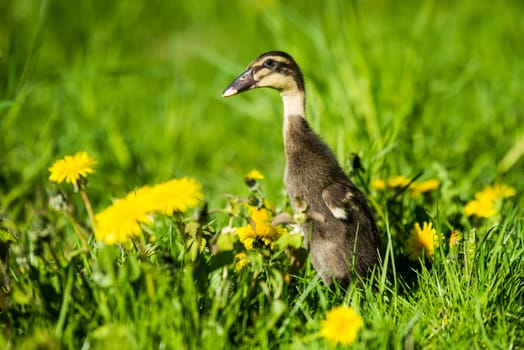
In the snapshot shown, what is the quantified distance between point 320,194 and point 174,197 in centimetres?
67

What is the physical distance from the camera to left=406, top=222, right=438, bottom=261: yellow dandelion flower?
290 cm

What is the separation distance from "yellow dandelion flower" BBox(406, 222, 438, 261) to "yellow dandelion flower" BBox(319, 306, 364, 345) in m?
0.77

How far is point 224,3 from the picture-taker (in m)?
9.26

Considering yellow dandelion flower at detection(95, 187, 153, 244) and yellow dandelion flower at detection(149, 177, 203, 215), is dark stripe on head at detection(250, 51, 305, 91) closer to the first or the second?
yellow dandelion flower at detection(149, 177, 203, 215)

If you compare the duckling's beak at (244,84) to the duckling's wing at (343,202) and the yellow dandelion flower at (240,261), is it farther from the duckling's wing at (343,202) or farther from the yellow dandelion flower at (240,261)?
the yellow dandelion flower at (240,261)

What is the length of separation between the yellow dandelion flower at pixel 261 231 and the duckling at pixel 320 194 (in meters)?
0.12

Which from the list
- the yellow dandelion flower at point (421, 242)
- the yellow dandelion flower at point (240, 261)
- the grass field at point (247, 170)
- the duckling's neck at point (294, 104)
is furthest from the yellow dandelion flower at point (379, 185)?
the yellow dandelion flower at point (240, 261)

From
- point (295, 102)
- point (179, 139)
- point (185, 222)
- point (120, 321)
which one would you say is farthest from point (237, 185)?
point (120, 321)

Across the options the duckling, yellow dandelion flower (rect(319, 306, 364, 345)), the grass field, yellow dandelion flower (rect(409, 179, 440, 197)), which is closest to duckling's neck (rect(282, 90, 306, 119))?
the duckling

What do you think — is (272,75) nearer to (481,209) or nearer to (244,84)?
(244,84)

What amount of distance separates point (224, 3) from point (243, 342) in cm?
739

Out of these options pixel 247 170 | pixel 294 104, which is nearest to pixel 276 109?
pixel 247 170

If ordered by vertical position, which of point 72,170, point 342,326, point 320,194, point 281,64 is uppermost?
point 281,64

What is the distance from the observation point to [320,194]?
2.84 metres
